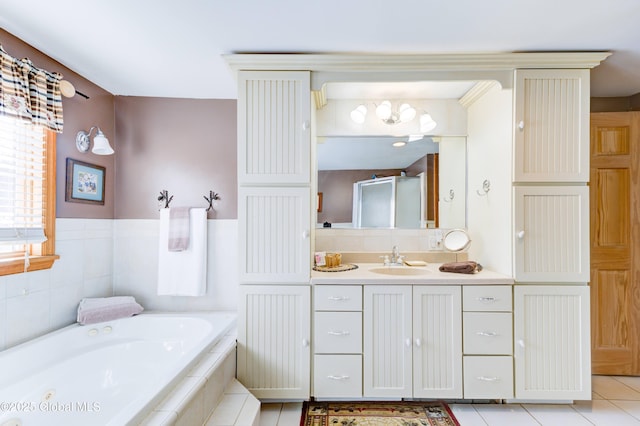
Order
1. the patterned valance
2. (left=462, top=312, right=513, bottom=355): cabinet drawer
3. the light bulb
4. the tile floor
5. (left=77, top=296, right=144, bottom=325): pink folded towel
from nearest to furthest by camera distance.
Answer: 1. the patterned valance
2. the tile floor
3. (left=462, top=312, right=513, bottom=355): cabinet drawer
4. (left=77, top=296, right=144, bottom=325): pink folded towel
5. the light bulb

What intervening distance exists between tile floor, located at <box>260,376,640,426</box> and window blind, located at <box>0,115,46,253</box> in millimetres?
1785

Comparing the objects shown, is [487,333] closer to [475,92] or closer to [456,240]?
[456,240]

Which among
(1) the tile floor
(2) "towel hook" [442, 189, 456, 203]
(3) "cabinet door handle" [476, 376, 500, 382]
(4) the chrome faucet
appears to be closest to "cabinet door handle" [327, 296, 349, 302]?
(4) the chrome faucet

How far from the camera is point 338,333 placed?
78.7 inches

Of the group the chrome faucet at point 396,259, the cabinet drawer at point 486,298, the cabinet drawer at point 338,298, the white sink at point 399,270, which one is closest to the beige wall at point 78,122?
the cabinet drawer at point 338,298

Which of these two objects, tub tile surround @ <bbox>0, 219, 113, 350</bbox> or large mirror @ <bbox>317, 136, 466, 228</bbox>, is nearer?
tub tile surround @ <bbox>0, 219, 113, 350</bbox>

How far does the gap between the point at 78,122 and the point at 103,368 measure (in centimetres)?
172

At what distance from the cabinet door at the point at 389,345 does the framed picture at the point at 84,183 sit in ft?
7.12

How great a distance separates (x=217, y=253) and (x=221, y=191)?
1.73ft

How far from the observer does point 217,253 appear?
2652 millimetres

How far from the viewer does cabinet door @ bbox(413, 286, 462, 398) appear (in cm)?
199

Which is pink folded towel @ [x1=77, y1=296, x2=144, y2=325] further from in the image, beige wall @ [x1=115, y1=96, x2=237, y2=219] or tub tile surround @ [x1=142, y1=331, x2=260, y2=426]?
tub tile surround @ [x1=142, y1=331, x2=260, y2=426]

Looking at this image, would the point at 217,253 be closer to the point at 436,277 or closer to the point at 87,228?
the point at 87,228

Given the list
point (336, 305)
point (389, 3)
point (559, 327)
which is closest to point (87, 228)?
point (336, 305)
